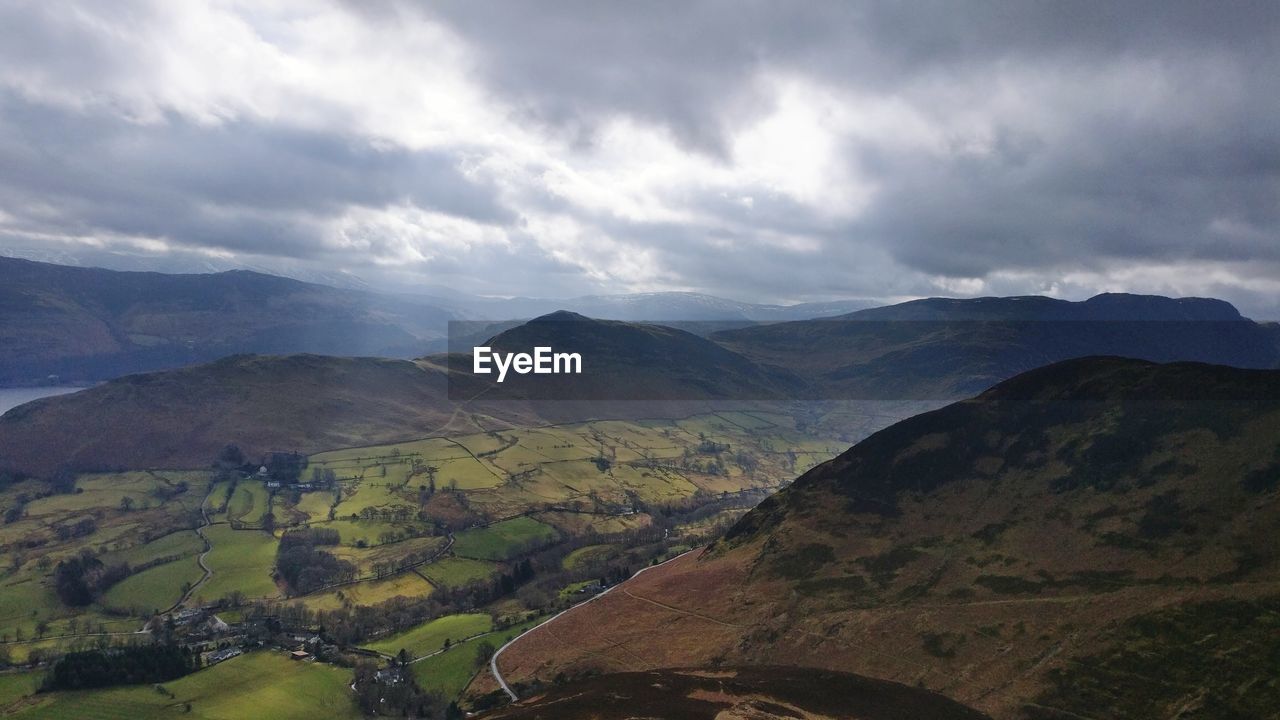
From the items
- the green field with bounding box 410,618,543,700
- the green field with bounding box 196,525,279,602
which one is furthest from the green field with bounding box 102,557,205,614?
the green field with bounding box 410,618,543,700

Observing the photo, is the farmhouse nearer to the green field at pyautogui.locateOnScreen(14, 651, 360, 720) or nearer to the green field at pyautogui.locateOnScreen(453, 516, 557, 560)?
the green field at pyautogui.locateOnScreen(14, 651, 360, 720)

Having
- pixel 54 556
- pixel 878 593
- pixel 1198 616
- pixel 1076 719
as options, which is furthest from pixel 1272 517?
pixel 54 556

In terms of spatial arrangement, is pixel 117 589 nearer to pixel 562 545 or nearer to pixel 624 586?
pixel 562 545

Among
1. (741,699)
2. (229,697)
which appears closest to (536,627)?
(229,697)

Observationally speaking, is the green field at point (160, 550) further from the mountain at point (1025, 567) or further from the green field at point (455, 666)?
the mountain at point (1025, 567)

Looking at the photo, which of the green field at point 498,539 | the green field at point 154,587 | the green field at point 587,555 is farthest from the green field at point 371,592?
the green field at point 587,555
